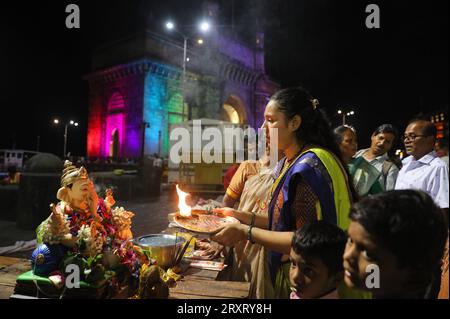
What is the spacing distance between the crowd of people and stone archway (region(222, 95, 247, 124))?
41.6 m

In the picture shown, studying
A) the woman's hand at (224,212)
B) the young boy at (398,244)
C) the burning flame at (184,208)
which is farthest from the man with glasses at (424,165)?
the burning flame at (184,208)

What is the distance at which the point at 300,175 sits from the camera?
2.00 metres

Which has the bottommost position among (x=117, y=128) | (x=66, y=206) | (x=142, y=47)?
(x=66, y=206)

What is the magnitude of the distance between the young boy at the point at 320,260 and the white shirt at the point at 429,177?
2.99 meters

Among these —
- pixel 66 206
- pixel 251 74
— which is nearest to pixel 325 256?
pixel 66 206

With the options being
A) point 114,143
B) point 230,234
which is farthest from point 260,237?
point 114,143

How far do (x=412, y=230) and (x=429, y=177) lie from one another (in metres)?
3.54

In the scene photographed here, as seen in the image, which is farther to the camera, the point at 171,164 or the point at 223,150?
the point at 171,164

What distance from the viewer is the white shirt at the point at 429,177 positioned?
158 inches

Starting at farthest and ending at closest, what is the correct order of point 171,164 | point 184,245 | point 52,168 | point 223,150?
point 171,164
point 223,150
point 52,168
point 184,245

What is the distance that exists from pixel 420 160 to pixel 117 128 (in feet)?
114

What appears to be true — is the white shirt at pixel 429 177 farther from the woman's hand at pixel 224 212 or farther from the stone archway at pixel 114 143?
the stone archway at pixel 114 143

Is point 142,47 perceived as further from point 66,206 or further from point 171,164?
point 66,206

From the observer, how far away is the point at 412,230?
4.31 ft
